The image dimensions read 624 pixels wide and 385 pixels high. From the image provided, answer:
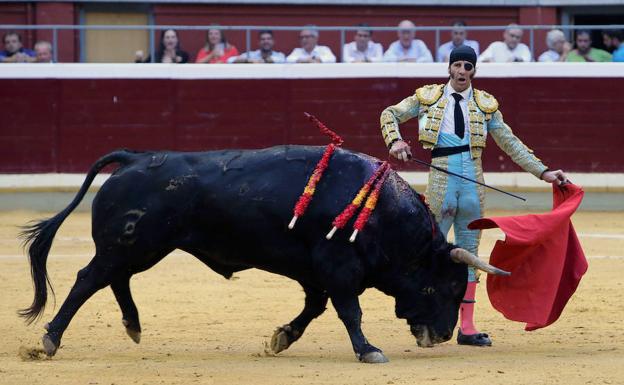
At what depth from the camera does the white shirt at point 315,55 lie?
42.0 ft

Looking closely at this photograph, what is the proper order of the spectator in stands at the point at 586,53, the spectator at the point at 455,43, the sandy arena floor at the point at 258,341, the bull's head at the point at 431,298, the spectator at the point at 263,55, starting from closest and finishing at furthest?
the sandy arena floor at the point at 258,341 < the bull's head at the point at 431,298 < the spectator at the point at 455,43 < the spectator in stands at the point at 586,53 < the spectator at the point at 263,55

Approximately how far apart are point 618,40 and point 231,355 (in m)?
7.59

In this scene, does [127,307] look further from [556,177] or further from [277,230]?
[556,177]

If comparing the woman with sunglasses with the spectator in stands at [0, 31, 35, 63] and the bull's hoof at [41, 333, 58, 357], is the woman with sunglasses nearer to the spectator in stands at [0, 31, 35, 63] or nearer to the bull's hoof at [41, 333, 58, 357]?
the bull's hoof at [41, 333, 58, 357]

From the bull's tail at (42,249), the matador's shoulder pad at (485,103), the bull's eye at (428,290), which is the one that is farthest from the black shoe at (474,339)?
the bull's tail at (42,249)

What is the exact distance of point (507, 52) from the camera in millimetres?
12695

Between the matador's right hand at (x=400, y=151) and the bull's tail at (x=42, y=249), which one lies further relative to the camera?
the bull's tail at (x=42, y=249)

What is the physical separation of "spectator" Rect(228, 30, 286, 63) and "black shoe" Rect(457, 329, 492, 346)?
6.76m

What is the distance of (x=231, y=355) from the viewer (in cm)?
600

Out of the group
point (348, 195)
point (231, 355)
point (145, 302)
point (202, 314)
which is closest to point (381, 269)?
point (348, 195)

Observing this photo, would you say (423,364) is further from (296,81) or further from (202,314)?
(296,81)

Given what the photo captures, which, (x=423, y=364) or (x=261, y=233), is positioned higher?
(x=261, y=233)

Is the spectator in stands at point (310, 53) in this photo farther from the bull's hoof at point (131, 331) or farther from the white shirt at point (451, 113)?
the bull's hoof at point (131, 331)

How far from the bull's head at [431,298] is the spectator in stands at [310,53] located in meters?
7.02
